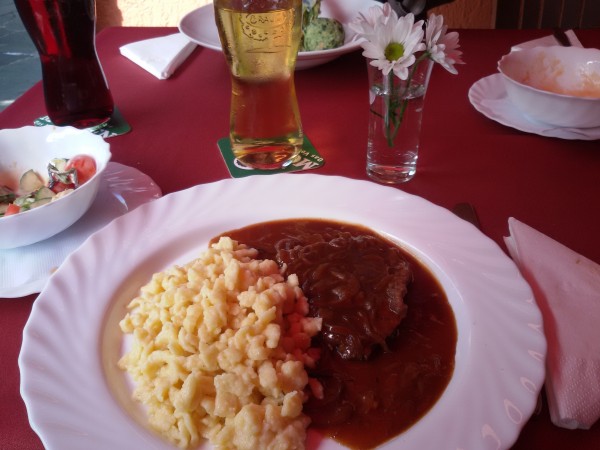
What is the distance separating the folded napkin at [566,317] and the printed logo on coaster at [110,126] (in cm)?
157

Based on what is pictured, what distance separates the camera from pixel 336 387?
1129 millimetres

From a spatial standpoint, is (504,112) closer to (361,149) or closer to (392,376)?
(361,149)

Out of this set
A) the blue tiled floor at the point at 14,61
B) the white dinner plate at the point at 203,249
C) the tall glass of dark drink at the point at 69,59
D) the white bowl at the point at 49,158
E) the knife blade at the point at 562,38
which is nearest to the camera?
the white dinner plate at the point at 203,249

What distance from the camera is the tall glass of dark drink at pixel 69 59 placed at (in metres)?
1.88

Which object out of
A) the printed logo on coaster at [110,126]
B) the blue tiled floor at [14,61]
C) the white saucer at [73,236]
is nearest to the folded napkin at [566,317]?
the white saucer at [73,236]

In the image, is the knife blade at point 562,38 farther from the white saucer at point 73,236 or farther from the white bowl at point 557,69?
the white saucer at point 73,236

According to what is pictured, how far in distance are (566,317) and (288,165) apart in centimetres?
110

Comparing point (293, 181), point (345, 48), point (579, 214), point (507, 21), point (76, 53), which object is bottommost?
point (507, 21)

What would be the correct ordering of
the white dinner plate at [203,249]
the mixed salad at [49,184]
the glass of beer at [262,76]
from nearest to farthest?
the white dinner plate at [203,249] < the mixed salad at [49,184] < the glass of beer at [262,76]

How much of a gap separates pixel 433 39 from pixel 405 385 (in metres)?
0.97

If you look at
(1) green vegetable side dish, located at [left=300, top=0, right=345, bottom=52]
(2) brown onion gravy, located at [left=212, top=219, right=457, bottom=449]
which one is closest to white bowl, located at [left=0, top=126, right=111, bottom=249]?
(2) brown onion gravy, located at [left=212, top=219, right=457, bottom=449]

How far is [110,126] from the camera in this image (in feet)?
7.23

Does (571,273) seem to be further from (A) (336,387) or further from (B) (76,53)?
(B) (76,53)

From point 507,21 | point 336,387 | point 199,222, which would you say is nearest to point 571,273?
point 336,387
